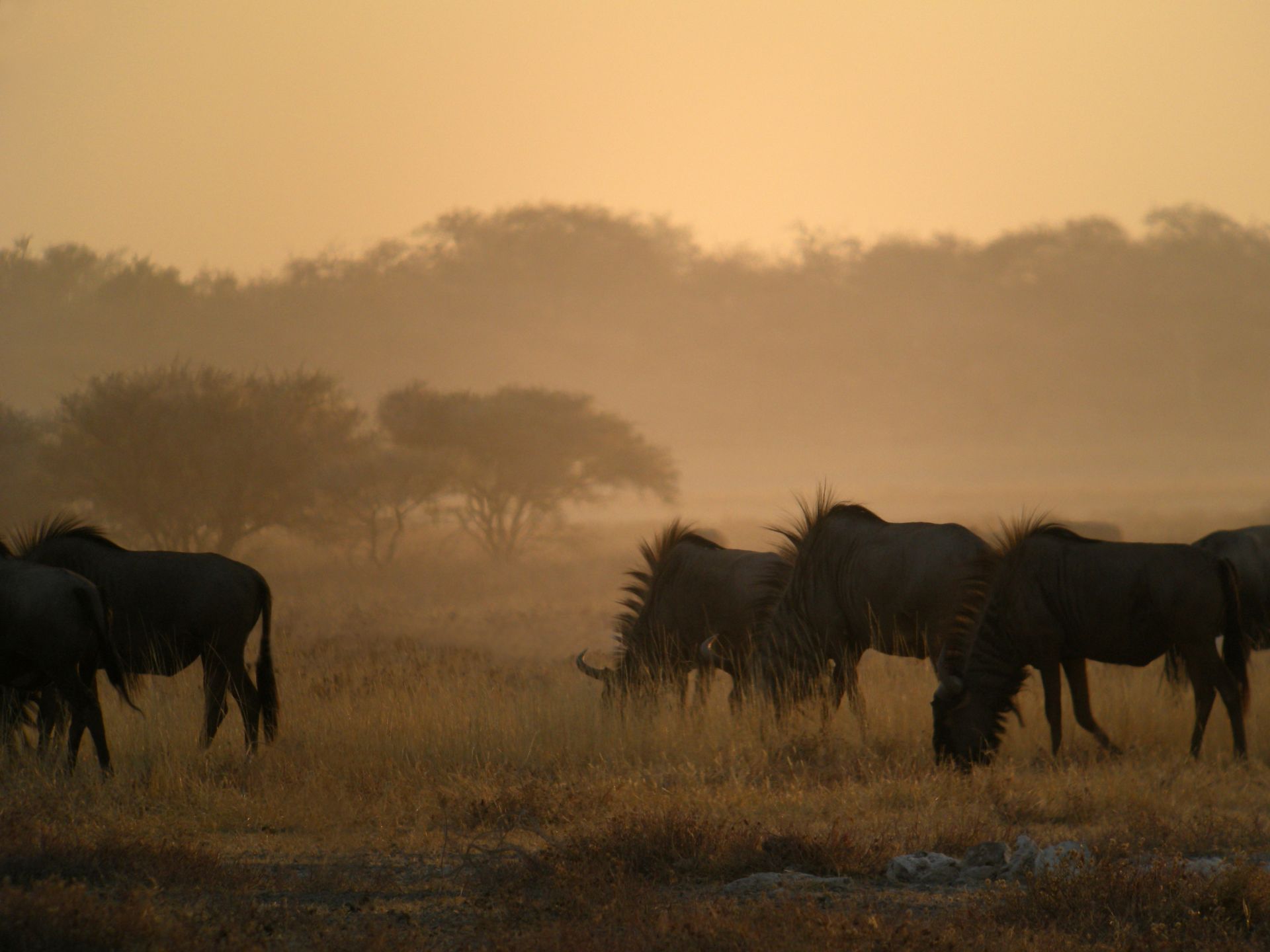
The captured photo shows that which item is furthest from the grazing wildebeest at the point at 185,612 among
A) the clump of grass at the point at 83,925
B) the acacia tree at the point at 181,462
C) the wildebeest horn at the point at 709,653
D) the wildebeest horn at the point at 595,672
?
the acacia tree at the point at 181,462

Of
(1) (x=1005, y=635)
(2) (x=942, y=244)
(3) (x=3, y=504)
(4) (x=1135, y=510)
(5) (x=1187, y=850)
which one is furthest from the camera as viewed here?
(2) (x=942, y=244)

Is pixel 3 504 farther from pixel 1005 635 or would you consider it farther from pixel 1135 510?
pixel 1135 510

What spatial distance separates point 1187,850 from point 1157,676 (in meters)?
5.83

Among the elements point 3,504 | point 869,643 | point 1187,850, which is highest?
point 3,504

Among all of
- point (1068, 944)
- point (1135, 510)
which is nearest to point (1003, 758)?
point (1068, 944)

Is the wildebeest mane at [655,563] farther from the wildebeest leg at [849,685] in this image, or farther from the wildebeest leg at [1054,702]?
the wildebeest leg at [1054,702]

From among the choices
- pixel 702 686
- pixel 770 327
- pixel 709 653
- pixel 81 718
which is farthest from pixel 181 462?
pixel 770 327

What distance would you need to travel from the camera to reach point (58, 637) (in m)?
6.56

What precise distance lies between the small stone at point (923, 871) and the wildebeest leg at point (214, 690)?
14.1 ft

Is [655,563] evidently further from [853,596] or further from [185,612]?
[185,612]

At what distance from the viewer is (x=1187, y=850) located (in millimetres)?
5863

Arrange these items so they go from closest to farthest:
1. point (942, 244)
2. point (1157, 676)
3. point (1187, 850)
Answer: point (1187, 850)
point (1157, 676)
point (942, 244)

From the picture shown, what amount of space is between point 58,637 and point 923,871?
440cm

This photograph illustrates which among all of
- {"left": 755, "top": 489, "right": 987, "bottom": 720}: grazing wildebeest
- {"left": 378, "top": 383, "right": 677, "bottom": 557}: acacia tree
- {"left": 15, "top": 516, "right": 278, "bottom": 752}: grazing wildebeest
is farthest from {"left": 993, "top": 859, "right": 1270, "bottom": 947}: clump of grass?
{"left": 378, "top": 383, "right": 677, "bottom": 557}: acacia tree
